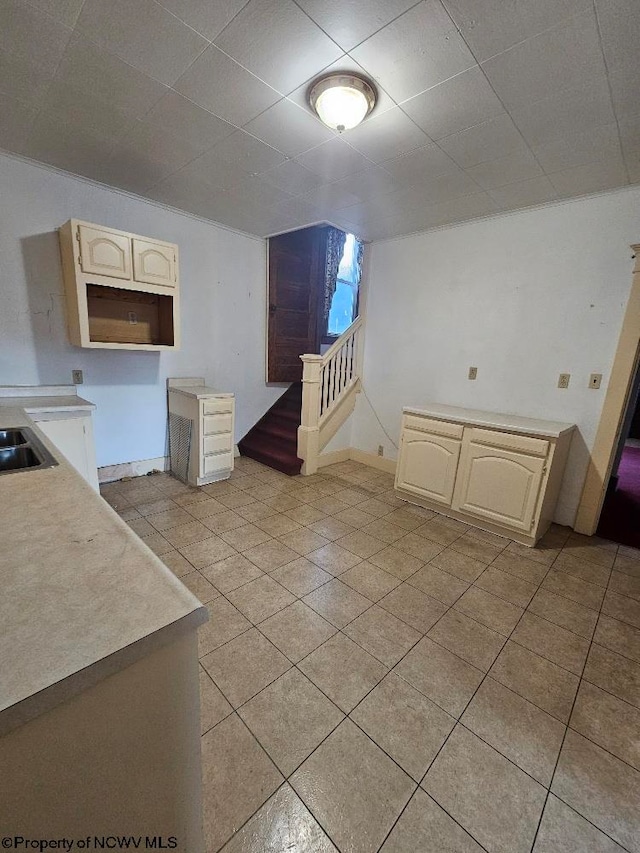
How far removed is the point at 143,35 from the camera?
1.41m

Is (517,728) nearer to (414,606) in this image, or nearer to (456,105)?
(414,606)

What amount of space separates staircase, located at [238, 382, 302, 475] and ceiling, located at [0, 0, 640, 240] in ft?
7.70

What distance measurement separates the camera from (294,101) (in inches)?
68.6

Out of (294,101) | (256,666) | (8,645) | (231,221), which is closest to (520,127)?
(294,101)

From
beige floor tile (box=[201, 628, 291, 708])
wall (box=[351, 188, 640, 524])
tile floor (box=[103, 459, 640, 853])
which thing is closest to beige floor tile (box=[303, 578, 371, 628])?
tile floor (box=[103, 459, 640, 853])

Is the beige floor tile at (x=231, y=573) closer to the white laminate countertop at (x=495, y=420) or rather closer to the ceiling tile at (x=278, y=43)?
the white laminate countertop at (x=495, y=420)

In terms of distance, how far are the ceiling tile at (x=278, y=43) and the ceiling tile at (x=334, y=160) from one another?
50 centimetres

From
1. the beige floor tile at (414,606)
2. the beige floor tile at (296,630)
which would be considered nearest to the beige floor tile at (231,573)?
the beige floor tile at (296,630)

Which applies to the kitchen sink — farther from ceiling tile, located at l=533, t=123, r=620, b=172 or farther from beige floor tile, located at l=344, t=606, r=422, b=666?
ceiling tile, located at l=533, t=123, r=620, b=172

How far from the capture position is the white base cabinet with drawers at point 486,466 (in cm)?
243

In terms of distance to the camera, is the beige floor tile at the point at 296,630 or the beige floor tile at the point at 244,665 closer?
the beige floor tile at the point at 244,665

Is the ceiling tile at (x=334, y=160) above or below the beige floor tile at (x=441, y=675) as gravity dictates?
above

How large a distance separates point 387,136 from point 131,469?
3.26m

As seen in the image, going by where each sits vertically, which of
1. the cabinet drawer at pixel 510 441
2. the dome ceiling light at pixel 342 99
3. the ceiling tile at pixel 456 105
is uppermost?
the ceiling tile at pixel 456 105
